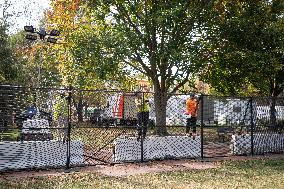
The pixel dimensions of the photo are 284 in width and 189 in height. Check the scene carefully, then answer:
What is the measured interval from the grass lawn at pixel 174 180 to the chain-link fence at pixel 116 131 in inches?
57.5

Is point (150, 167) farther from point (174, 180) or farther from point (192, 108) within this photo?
point (192, 108)

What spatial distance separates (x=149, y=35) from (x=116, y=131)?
666 centimetres

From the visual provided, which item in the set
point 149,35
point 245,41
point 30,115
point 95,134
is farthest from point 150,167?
point 245,41

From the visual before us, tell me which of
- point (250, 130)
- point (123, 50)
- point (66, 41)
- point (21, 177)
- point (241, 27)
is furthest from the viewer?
point (66, 41)

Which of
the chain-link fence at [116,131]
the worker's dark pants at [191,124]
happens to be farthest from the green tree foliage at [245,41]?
the worker's dark pants at [191,124]

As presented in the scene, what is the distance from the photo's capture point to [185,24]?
19.5 m

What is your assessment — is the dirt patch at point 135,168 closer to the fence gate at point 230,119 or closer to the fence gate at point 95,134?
the fence gate at point 95,134

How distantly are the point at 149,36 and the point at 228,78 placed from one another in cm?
541

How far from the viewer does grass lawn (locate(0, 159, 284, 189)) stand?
985 centimetres

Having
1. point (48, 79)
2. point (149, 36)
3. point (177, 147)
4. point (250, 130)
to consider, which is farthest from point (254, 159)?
point (48, 79)

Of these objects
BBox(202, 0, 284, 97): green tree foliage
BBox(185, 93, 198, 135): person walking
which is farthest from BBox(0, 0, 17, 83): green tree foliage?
BBox(185, 93, 198, 135): person walking

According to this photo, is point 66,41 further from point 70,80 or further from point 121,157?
point 121,157

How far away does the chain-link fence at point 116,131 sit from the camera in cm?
1169

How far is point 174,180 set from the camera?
35.3 ft
